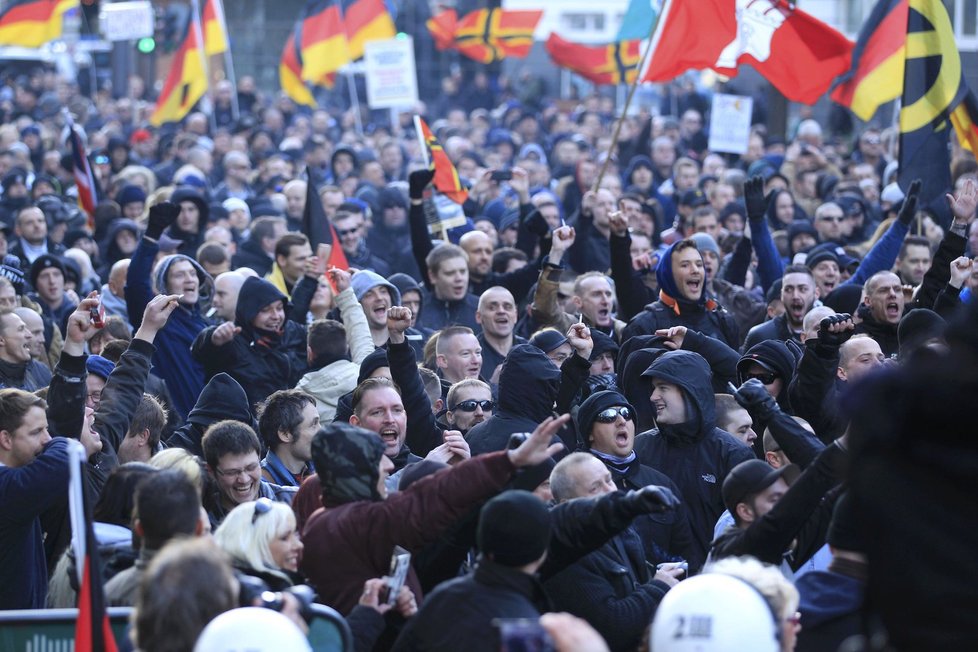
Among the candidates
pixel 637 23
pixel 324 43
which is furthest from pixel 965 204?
pixel 637 23

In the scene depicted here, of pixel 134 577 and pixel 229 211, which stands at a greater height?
pixel 134 577

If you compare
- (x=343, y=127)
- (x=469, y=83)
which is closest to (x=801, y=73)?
(x=343, y=127)

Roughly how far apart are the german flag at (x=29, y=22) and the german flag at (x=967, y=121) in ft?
41.1

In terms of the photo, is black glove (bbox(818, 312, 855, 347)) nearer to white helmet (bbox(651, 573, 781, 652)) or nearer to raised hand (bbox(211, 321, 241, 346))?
white helmet (bbox(651, 573, 781, 652))

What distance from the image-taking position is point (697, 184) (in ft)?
51.3

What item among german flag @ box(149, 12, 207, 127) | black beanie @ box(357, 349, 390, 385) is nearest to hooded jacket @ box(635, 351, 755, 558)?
black beanie @ box(357, 349, 390, 385)

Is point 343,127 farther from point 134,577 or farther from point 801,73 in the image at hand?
point 134,577

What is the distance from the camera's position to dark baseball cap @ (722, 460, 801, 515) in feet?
17.1

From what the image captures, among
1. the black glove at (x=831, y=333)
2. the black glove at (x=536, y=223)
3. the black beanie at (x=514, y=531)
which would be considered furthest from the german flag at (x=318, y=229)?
the black beanie at (x=514, y=531)

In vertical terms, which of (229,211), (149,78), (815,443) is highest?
(815,443)

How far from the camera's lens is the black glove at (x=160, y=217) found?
30.1 ft

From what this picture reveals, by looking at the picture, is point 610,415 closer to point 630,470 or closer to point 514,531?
point 630,470

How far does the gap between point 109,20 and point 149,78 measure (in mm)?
15685

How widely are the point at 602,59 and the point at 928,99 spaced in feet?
33.4
